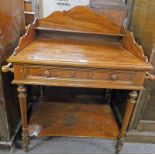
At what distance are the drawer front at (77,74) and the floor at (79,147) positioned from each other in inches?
25.1

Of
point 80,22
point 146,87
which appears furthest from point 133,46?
point 80,22

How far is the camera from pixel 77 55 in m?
1.06

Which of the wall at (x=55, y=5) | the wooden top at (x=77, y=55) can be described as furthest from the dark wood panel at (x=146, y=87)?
the wall at (x=55, y=5)

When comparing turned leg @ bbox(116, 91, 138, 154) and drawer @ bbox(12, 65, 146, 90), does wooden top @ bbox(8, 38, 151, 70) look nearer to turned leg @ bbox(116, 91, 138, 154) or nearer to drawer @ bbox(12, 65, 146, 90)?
drawer @ bbox(12, 65, 146, 90)

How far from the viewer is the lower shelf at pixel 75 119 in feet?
4.34

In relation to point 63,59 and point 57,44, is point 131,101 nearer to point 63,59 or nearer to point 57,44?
point 63,59

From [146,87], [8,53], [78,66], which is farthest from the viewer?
[146,87]

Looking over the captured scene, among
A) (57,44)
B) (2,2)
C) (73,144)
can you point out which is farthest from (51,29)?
(73,144)

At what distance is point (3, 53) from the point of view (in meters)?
1.05

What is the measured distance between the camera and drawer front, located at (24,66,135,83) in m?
0.99

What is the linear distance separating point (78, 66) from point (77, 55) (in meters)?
0.12

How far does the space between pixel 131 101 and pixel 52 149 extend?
688mm

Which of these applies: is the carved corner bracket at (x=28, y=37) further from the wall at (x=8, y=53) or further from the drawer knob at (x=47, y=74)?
the drawer knob at (x=47, y=74)

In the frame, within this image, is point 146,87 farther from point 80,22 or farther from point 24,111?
point 24,111
